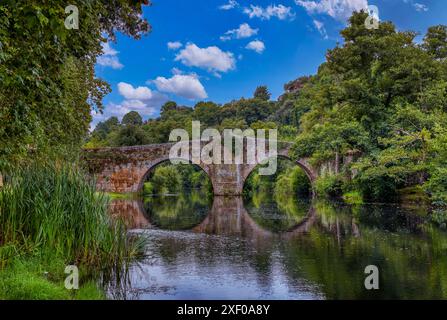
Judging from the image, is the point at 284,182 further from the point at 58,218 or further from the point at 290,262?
the point at 58,218

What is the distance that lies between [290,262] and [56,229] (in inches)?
144

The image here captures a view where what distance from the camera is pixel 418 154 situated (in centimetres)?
1524

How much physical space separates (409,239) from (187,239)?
4.77m

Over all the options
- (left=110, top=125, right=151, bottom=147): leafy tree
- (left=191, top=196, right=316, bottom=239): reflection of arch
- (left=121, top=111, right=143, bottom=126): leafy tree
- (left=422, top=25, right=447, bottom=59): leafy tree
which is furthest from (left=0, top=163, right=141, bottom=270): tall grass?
(left=121, top=111, right=143, bottom=126): leafy tree

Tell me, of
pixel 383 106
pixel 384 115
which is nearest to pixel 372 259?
pixel 384 115

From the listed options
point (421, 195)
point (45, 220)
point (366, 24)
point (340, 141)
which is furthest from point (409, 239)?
point (366, 24)

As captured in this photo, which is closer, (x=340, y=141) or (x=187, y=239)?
(x=187, y=239)

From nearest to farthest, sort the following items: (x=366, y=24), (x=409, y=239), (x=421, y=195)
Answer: (x=409, y=239), (x=421, y=195), (x=366, y=24)

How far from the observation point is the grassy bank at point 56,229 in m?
5.07

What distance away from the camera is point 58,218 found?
18.6 feet

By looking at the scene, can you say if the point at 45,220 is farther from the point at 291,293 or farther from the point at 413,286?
the point at 413,286

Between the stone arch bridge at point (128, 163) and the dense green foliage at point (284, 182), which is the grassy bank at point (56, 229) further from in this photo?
the dense green foliage at point (284, 182)
